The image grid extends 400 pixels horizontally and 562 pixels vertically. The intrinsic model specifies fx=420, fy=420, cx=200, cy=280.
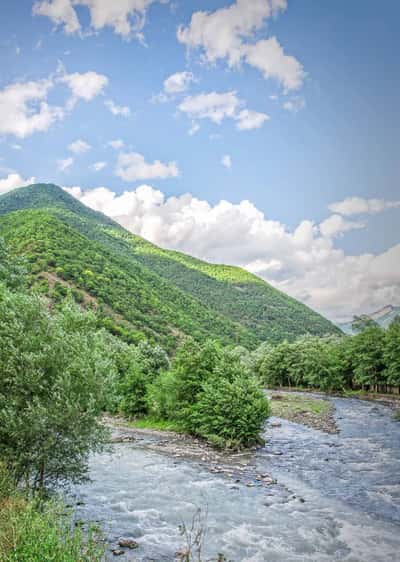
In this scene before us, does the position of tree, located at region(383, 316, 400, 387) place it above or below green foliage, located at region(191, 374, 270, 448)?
above

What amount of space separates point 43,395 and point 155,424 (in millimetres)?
35544

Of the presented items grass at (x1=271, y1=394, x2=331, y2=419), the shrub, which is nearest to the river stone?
the shrub

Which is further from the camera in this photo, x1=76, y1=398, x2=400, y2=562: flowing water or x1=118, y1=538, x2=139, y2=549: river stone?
x1=76, y1=398, x2=400, y2=562: flowing water

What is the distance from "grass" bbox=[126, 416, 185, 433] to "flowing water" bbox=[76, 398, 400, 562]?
27.5ft

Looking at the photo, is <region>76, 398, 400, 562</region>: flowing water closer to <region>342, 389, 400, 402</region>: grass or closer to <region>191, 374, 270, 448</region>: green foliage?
<region>191, 374, 270, 448</region>: green foliage

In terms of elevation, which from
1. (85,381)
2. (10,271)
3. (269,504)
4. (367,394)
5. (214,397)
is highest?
(10,271)

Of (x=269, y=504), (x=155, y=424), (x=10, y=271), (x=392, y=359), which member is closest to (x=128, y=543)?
(x=269, y=504)

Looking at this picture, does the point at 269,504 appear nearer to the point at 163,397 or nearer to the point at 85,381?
the point at 85,381

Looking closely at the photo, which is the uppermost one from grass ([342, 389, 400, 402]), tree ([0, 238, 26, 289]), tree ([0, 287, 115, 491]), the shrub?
tree ([0, 238, 26, 289])

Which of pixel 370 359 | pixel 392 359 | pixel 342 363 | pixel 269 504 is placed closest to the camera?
pixel 269 504

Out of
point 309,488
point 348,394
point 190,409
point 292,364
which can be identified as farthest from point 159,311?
point 309,488

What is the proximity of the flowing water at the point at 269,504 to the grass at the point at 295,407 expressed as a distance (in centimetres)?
2145

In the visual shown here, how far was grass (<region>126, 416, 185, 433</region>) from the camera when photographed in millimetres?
46650

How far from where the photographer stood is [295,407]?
65.6 m
